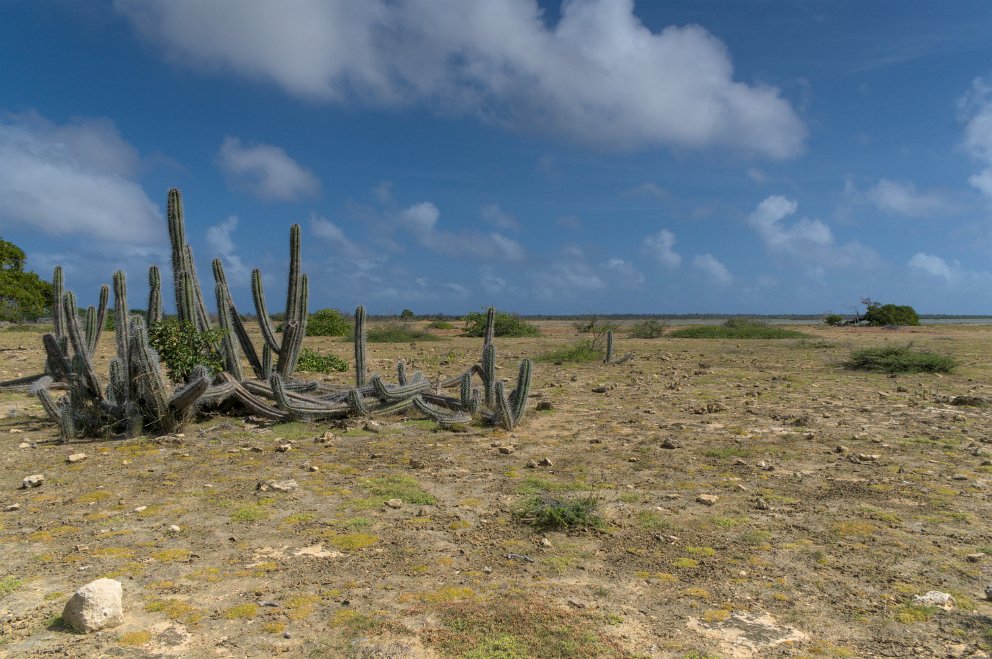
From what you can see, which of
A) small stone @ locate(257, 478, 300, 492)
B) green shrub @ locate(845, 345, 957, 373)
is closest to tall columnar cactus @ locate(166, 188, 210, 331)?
small stone @ locate(257, 478, 300, 492)

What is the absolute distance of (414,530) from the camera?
4.69 metres

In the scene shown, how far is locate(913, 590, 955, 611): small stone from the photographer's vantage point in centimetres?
352

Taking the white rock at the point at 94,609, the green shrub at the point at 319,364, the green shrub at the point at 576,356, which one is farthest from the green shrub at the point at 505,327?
the white rock at the point at 94,609

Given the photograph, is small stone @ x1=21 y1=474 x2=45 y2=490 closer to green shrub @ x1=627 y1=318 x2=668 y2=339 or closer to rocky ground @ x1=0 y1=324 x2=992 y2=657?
rocky ground @ x1=0 y1=324 x2=992 y2=657

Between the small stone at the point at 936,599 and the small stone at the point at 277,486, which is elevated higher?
the small stone at the point at 277,486

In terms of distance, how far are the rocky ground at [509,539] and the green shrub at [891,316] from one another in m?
35.3


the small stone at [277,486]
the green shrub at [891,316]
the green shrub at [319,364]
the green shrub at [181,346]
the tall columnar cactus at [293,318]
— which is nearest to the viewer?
the small stone at [277,486]

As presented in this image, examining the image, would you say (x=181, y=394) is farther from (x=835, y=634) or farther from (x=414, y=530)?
(x=835, y=634)

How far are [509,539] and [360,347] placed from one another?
649 centimetres

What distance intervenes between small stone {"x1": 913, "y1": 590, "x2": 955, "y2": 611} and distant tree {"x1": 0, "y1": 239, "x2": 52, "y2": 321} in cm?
2774

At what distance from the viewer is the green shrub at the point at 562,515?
468 centimetres

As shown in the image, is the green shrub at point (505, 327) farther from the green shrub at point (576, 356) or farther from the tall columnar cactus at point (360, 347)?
the tall columnar cactus at point (360, 347)

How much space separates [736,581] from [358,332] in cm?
786

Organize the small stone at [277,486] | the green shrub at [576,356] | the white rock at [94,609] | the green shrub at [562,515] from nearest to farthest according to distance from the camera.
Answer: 1. the white rock at [94,609]
2. the green shrub at [562,515]
3. the small stone at [277,486]
4. the green shrub at [576,356]
